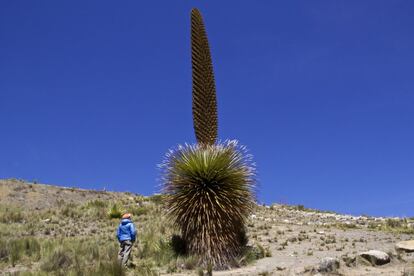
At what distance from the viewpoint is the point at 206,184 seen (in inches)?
543

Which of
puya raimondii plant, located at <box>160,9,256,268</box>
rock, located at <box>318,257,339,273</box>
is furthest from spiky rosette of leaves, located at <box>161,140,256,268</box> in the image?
rock, located at <box>318,257,339,273</box>

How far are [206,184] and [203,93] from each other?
2.30 meters

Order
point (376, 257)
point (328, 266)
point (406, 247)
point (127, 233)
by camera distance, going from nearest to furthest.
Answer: point (328, 266) < point (376, 257) < point (406, 247) < point (127, 233)

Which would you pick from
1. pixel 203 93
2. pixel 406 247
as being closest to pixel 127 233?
pixel 203 93

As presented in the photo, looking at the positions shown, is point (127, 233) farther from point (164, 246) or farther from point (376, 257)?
point (376, 257)

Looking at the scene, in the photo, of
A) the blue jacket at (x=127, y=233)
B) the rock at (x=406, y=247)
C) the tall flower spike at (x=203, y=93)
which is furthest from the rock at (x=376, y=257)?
the blue jacket at (x=127, y=233)

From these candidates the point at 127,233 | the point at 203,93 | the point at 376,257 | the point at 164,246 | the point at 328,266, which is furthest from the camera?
the point at 164,246

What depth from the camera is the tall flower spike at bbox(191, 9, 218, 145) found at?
13578 millimetres

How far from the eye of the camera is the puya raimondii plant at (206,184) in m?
13.6

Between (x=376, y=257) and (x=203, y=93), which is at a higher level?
(x=203, y=93)

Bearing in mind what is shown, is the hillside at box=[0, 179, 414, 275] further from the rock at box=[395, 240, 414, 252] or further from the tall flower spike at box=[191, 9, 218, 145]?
the tall flower spike at box=[191, 9, 218, 145]

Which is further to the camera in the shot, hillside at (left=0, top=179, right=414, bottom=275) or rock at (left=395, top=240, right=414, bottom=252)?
rock at (left=395, top=240, right=414, bottom=252)

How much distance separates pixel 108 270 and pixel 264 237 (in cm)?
690

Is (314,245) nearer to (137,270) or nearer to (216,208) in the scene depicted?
(216,208)
